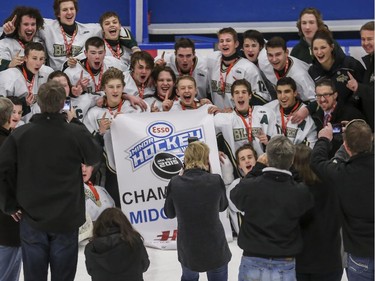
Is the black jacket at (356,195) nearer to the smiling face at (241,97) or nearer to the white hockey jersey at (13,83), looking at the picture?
the smiling face at (241,97)

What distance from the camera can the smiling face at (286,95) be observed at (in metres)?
6.98

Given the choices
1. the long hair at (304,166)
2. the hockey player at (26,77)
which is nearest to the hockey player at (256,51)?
the hockey player at (26,77)

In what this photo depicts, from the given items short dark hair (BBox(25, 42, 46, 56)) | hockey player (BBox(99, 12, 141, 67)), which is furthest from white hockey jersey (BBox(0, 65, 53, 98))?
hockey player (BBox(99, 12, 141, 67))

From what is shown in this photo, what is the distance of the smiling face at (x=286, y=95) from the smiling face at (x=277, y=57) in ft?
1.06

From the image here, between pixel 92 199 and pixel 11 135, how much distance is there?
224cm

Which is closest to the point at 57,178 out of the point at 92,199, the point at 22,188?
the point at 22,188

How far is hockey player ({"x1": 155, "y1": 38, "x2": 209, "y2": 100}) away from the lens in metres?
7.47

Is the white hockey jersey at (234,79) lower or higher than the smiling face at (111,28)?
lower

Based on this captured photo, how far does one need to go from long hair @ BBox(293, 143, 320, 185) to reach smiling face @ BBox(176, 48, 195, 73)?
3.16 m

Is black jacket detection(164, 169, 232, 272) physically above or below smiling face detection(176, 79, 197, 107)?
below

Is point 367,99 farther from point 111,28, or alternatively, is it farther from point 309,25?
point 111,28

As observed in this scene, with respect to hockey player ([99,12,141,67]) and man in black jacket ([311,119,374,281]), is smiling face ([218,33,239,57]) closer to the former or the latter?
hockey player ([99,12,141,67])

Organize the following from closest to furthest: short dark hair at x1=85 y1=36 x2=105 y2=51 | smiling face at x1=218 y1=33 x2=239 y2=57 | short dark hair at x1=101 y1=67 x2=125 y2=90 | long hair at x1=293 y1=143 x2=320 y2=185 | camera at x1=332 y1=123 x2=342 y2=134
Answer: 1. long hair at x1=293 y1=143 x2=320 y2=185
2. camera at x1=332 y1=123 x2=342 y2=134
3. short dark hair at x1=101 y1=67 x2=125 y2=90
4. short dark hair at x1=85 y1=36 x2=105 y2=51
5. smiling face at x1=218 y1=33 x2=239 y2=57

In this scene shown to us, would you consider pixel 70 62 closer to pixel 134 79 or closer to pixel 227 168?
pixel 134 79
